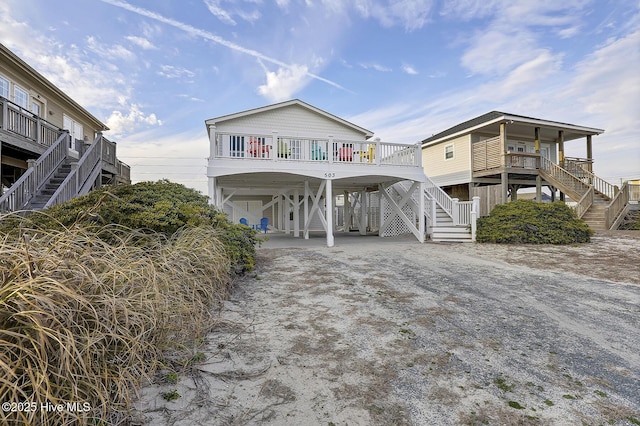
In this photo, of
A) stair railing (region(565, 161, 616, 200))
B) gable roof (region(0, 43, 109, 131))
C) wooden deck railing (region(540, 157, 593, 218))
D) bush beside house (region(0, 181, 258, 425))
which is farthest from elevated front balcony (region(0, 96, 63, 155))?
stair railing (region(565, 161, 616, 200))

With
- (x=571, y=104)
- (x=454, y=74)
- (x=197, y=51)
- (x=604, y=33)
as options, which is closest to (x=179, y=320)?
(x=197, y=51)

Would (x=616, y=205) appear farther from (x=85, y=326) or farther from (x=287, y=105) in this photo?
(x=85, y=326)

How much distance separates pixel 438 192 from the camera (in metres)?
12.3

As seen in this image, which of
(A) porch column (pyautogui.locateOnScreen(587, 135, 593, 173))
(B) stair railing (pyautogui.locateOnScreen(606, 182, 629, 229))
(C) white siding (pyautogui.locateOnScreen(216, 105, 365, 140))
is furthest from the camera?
(A) porch column (pyautogui.locateOnScreen(587, 135, 593, 173))

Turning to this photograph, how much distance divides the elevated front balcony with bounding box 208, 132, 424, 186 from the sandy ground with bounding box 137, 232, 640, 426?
4469 millimetres

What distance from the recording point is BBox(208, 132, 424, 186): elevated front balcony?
28.8ft

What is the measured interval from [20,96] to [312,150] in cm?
1046

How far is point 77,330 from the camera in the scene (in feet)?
5.66

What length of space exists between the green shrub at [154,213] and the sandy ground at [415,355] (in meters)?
0.82

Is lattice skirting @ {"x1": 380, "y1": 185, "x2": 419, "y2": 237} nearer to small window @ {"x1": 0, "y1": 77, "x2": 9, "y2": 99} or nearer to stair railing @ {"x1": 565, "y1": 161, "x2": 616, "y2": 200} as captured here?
stair railing @ {"x1": 565, "y1": 161, "x2": 616, "y2": 200}

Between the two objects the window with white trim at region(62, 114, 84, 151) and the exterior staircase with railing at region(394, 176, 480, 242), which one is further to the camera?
the window with white trim at region(62, 114, 84, 151)

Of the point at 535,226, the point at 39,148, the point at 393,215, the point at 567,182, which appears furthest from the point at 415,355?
the point at 567,182

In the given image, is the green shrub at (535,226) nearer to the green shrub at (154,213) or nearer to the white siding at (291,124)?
the white siding at (291,124)

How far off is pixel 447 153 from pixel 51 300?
19876mm
